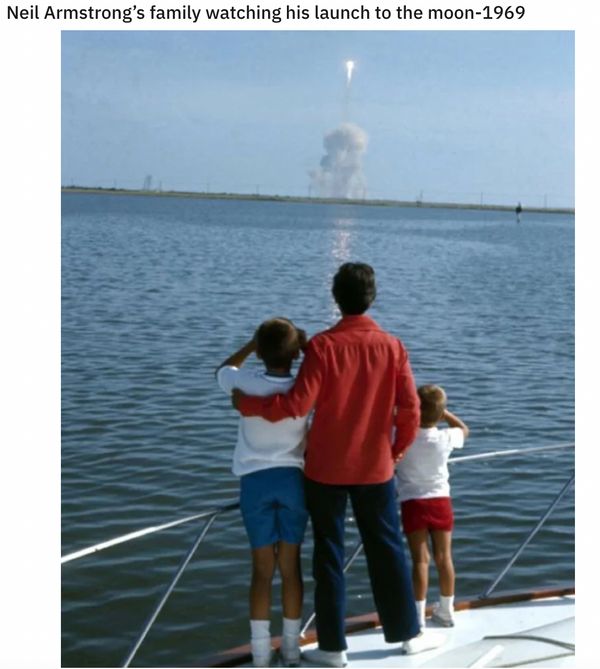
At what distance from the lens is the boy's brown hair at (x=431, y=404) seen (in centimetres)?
478

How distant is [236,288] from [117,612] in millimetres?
25693

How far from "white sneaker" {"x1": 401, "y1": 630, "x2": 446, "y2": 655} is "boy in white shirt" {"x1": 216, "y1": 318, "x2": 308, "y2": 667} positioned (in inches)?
24.9

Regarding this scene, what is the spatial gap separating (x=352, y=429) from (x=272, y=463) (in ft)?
1.17

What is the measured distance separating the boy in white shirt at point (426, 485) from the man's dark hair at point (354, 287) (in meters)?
0.63

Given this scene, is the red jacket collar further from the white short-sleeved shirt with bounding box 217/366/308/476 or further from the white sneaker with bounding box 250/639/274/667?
the white sneaker with bounding box 250/639/274/667

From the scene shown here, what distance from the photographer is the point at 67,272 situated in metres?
35.0

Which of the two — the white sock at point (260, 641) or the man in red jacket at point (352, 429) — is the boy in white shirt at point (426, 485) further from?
the white sock at point (260, 641)

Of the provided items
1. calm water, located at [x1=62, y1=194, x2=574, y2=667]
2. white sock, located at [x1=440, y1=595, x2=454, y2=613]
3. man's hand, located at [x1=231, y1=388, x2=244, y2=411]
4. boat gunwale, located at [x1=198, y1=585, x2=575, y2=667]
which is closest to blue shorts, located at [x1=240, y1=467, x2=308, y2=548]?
man's hand, located at [x1=231, y1=388, x2=244, y2=411]

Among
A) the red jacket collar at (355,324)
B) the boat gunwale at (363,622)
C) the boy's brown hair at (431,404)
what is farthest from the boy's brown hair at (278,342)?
the boat gunwale at (363,622)

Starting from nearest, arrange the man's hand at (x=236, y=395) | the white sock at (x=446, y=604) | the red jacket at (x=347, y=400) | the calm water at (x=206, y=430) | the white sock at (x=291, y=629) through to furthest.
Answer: the red jacket at (x=347, y=400), the man's hand at (x=236, y=395), the white sock at (x=291, y=629), the white sock at (x=446, y=604), the calm water at (x=206, y=430)

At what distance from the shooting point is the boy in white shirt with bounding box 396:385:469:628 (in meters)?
4.79

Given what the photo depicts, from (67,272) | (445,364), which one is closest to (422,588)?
(445,364)

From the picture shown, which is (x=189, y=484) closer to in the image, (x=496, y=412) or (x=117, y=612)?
(x=117, y=612)
